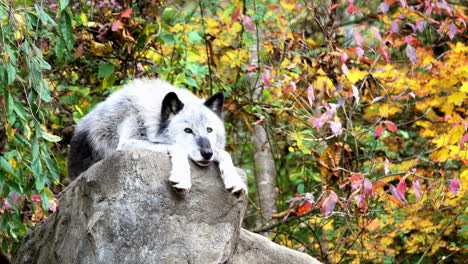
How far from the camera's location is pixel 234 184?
4.38m

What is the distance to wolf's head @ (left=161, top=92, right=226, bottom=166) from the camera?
182 inches

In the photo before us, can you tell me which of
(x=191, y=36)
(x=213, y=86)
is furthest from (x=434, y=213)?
(x=191, y=36)

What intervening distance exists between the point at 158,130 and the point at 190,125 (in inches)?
13.1

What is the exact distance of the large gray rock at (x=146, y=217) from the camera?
13.3ft

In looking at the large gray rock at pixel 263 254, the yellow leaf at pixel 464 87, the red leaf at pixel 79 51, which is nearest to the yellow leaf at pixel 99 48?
the red leaf at pixel 79 51

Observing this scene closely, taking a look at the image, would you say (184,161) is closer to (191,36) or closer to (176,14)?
(191,36)

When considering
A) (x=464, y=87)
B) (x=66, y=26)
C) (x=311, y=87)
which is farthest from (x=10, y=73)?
(x=464, y=87)

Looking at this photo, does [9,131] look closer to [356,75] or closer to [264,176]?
[356,75]

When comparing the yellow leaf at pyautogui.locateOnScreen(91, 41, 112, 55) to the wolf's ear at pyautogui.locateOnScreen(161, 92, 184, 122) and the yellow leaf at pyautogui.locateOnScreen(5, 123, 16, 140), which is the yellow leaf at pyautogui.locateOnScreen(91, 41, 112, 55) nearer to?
the wolf's ear at pyautogui.locateOnScreen(161, 92, 184, 122)

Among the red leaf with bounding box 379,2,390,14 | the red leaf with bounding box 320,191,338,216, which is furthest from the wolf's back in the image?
the red leaf with bounding box 379,2,390,14

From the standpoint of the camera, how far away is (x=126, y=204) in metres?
4.11

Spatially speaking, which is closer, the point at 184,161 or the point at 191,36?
the point at 184,161

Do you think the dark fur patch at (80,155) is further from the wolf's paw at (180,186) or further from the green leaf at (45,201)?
the wolf's paw at (180,186)

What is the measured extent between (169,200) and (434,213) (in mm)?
4447
